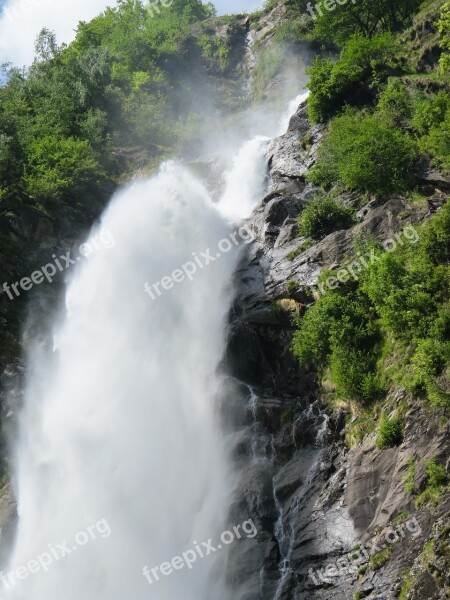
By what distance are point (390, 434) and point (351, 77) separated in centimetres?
2107

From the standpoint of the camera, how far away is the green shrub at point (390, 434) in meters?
16.5

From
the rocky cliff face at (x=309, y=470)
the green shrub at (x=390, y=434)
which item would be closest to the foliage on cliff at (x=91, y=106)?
the rocky cliff face at (x=309, y=470)

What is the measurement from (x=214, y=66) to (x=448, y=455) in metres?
44.1

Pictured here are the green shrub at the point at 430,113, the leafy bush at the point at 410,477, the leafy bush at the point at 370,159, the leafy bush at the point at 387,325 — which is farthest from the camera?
the green shrub at the point at 430,113

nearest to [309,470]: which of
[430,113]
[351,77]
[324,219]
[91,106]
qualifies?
[324,219]

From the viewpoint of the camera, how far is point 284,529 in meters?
17.2

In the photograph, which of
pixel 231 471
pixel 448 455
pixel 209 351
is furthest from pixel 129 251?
pixel 448 455

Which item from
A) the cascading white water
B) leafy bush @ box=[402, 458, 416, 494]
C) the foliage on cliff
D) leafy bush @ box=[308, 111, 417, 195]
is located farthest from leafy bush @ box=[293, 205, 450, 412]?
the foliage on cliff

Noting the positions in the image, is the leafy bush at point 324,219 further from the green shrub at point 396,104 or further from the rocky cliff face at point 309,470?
the green shrub at point 396,104

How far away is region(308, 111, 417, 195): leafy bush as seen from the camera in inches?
953

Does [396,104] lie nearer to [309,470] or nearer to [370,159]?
[370,159]

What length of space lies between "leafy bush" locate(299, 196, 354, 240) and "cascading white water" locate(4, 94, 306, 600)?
3.73 meters

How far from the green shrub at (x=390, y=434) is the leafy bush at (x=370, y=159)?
10.5 metres

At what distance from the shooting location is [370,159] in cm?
2469
